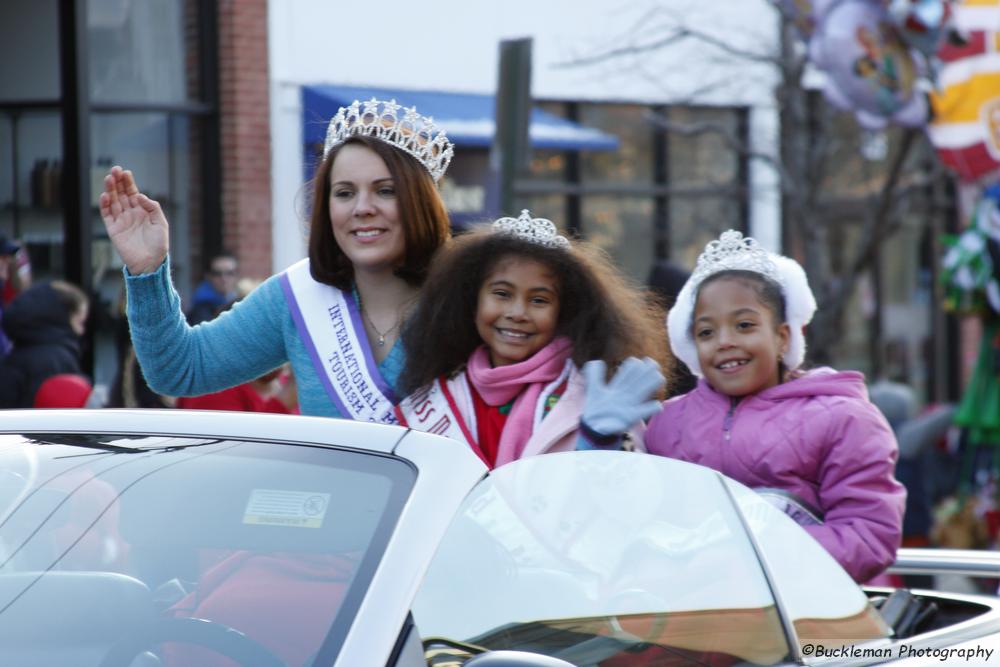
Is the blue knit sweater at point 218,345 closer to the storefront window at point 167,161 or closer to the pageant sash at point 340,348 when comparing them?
the pageant sash at point 340,348

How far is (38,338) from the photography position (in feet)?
26.3

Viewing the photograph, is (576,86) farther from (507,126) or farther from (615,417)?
(615,417)

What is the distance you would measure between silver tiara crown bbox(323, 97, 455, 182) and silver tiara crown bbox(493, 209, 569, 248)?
266mm

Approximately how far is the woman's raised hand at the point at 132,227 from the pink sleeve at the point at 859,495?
5.46 feet

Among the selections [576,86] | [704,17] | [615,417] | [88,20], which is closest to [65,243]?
[88,20]

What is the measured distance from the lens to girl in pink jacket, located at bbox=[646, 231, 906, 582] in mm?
3705

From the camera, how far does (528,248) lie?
3818mm

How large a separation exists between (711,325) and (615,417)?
2.45 feet

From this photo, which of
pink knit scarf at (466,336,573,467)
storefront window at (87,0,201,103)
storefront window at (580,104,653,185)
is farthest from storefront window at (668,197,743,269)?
pink knit scarf at (466,336,573,467)

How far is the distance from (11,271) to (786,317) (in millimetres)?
6605

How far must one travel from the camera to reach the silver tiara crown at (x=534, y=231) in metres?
3.83

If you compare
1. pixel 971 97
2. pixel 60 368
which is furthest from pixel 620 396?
pixel 971 97

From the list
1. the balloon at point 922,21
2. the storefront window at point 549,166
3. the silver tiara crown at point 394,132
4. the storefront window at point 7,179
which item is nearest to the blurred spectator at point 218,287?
the storefront window at point 7,179

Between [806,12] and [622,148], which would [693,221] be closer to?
[622,148]
